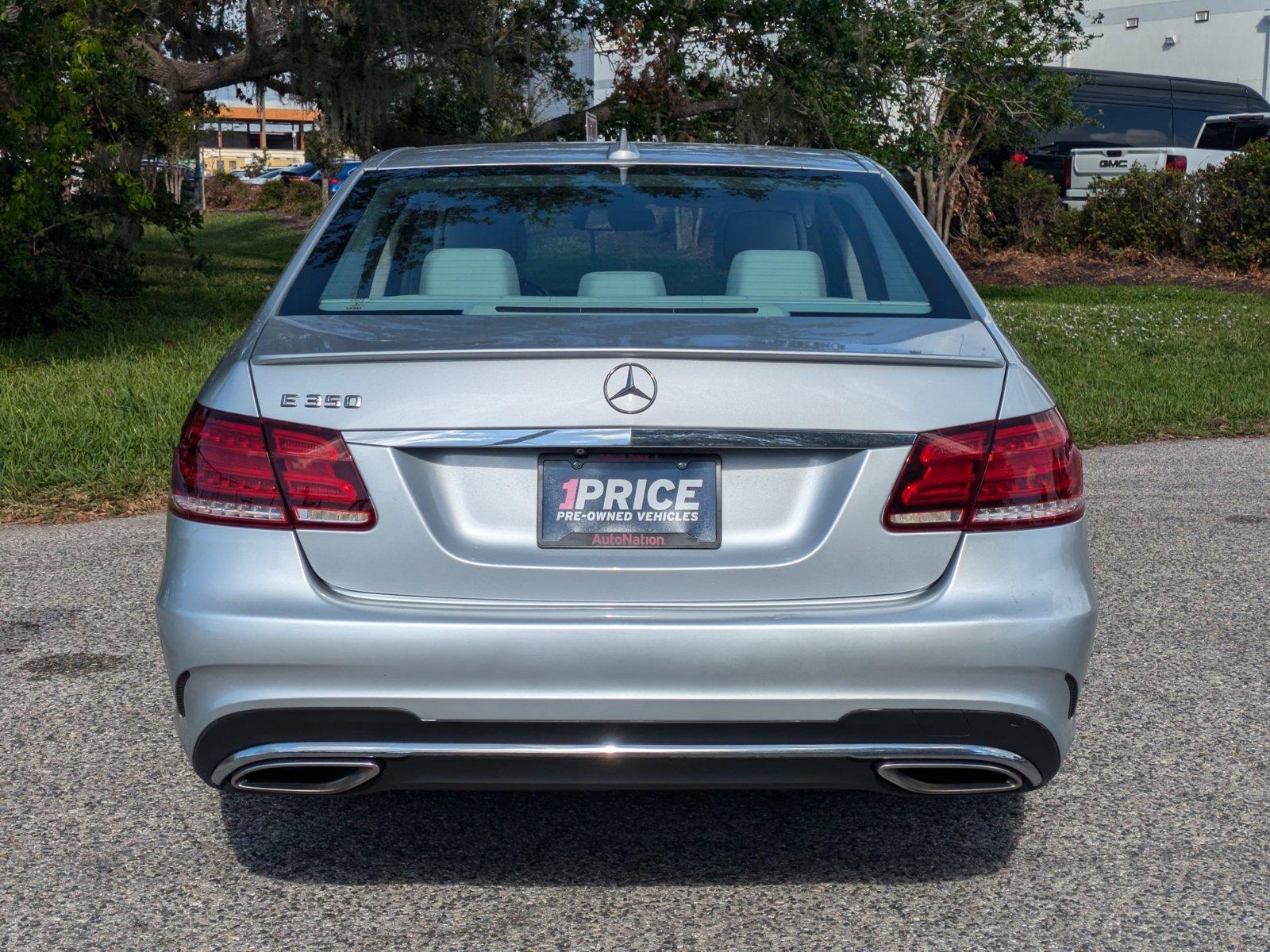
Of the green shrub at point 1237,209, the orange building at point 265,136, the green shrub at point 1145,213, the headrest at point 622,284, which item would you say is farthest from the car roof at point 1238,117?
the orange building at point 265,136

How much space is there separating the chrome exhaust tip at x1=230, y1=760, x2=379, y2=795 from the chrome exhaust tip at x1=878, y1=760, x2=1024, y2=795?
98cm

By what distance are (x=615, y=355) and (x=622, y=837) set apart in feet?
4.17

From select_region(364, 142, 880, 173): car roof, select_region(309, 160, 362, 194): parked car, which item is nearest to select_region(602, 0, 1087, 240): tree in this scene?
select_region(309, 160, 362, 194): parked car

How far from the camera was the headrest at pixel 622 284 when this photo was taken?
343 centimetres

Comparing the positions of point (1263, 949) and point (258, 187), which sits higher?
point (1263, 949)

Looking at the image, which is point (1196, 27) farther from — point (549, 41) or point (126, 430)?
point (126, 430)

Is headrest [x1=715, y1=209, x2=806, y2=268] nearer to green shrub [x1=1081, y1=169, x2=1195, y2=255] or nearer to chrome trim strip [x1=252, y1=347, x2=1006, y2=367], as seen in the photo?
chrome trim strip [x1=252, y1=347, x2=1006, y2=367]

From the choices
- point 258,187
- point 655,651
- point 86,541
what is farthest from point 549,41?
point 258,187

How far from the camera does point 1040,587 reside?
2.88m

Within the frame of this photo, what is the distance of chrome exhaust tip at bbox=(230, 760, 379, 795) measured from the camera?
2.87 m

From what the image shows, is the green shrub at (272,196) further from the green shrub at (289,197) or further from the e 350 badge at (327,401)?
the e 350 badge at (327,401)

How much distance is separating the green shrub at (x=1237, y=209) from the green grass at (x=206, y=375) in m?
1.82

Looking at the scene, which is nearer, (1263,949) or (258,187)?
(1263,949)

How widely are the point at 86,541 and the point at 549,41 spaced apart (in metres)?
13.5
